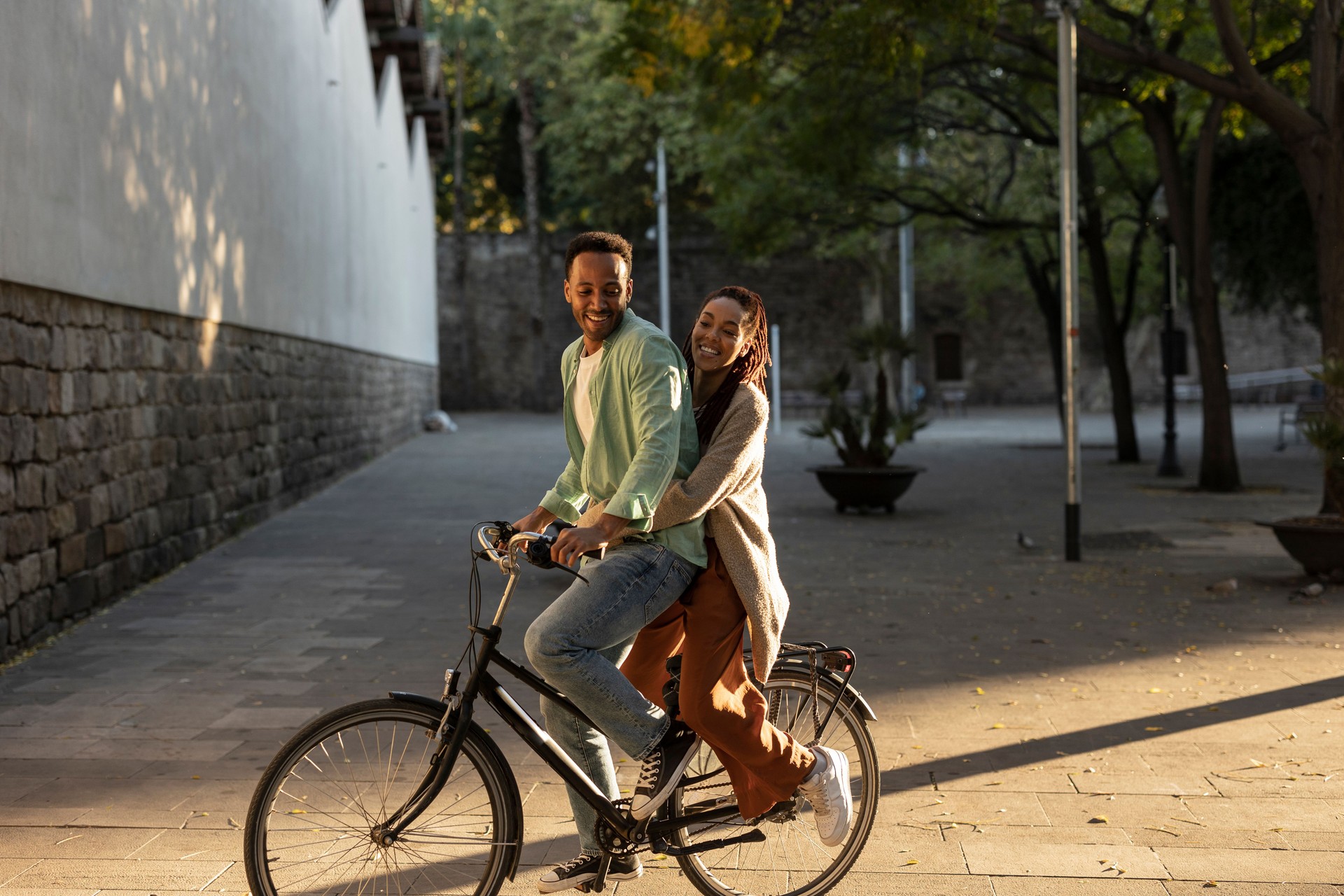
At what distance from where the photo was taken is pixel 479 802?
3330 mm

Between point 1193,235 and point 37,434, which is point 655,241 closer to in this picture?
point 1193,235

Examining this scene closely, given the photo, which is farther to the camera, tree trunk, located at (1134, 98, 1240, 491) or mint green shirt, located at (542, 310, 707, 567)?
tree trunk, located at (1134, 98, 1240, 491)

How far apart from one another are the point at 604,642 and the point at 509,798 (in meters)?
0.42

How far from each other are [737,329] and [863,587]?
235 inches

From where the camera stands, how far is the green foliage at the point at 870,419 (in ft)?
44.5

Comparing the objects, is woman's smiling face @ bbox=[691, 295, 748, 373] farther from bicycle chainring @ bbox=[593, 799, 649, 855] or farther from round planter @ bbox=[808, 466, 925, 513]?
round planter @ bbox=[808, 466, 925, 513]

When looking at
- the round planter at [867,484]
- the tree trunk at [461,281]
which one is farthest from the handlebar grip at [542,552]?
the tree trunk at [461,281]

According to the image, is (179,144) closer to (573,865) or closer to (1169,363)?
(573,865)

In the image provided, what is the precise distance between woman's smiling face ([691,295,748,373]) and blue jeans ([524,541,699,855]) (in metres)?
0.48

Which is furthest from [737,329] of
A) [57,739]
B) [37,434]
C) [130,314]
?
[130,314]

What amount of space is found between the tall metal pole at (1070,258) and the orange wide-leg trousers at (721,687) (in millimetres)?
7245

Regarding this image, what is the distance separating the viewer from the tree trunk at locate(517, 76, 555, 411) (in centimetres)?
3772

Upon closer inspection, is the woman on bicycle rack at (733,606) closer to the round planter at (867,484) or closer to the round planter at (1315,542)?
the round planter at (1315,542)

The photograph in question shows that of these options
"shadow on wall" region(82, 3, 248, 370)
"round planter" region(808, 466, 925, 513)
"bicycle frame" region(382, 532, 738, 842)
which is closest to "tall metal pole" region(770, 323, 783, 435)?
"round planter" region(808, 466, 925, 513)
